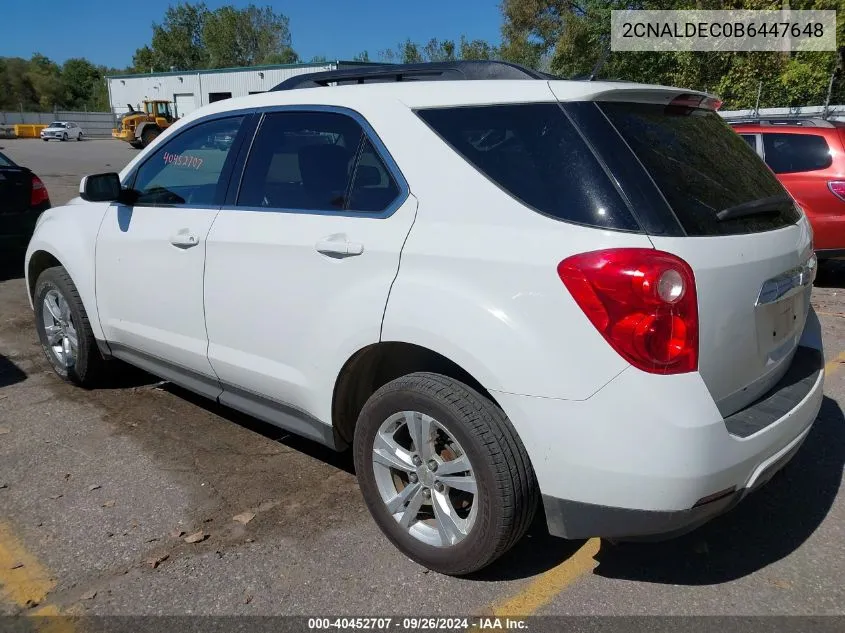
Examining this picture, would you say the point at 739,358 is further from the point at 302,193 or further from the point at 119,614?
the point at 119,614

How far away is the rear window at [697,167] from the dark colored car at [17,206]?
24.2 ft

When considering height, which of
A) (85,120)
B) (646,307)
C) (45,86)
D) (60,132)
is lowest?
(646,307)

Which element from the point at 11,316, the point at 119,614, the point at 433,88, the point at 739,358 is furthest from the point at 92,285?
the point at 739,358

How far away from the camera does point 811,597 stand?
8.66 feet

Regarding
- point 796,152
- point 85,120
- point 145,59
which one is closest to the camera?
point 796,152

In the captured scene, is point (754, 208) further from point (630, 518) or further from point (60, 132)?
point (60, 132)

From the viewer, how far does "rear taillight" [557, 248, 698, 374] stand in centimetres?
217

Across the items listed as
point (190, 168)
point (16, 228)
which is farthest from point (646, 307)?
point (16, 228)

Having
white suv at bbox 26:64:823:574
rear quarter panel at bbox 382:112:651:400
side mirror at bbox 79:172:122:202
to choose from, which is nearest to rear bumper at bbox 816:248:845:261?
white suv at bbox 26:64:823:574

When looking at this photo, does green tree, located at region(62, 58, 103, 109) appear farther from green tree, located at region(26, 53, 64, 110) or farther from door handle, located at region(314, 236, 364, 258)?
door handle, located at region(314, 236, 364, 258)

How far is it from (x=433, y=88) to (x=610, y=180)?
0.89 m

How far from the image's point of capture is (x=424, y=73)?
10.2 ft

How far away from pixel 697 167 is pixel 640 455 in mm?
1084

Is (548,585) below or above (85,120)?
below
